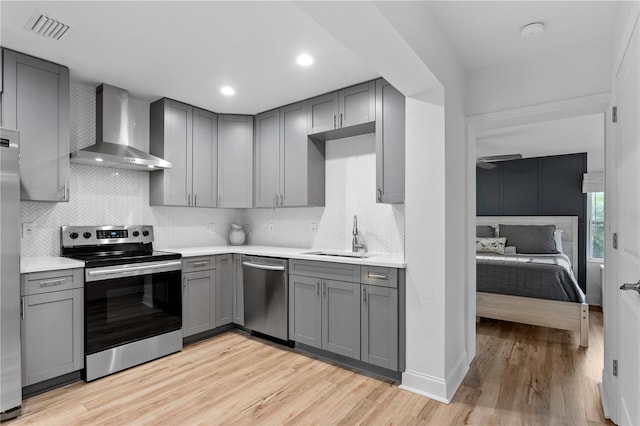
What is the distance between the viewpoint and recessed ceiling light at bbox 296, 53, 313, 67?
8.70ft

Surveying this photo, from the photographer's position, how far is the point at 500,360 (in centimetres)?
306

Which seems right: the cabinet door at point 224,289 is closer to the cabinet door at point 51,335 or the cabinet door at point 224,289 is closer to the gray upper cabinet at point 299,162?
the gray upper cabinet at point 299,162

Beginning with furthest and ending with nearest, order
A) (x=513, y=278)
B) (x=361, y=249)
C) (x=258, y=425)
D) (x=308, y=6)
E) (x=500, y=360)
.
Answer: (x=513, y=278) < (x=361, y=249) < (x=500, y=360) < (x=258, y=425) < (x=308, y=6)

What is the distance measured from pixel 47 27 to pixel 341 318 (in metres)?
2.93

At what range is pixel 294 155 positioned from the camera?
12.3 feet

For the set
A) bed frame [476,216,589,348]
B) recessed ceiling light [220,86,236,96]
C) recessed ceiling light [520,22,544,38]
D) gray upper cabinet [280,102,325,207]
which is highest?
recessed ceiling light [220,86,236,96]

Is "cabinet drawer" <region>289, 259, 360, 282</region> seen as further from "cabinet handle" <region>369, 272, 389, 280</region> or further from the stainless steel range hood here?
the stainless steel range hood

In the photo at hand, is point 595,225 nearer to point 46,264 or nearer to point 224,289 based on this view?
point 224,289

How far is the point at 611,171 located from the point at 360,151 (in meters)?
2.02

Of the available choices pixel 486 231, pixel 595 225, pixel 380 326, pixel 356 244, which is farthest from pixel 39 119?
pixel 595 225

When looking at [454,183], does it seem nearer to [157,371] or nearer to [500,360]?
[500,360]

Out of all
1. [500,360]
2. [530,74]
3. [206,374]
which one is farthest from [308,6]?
[500,360]

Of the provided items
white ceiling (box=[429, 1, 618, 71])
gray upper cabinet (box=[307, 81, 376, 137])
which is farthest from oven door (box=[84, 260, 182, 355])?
white ceiling (box=[429, 1, 618, 71])

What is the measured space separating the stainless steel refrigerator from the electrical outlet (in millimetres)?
904
